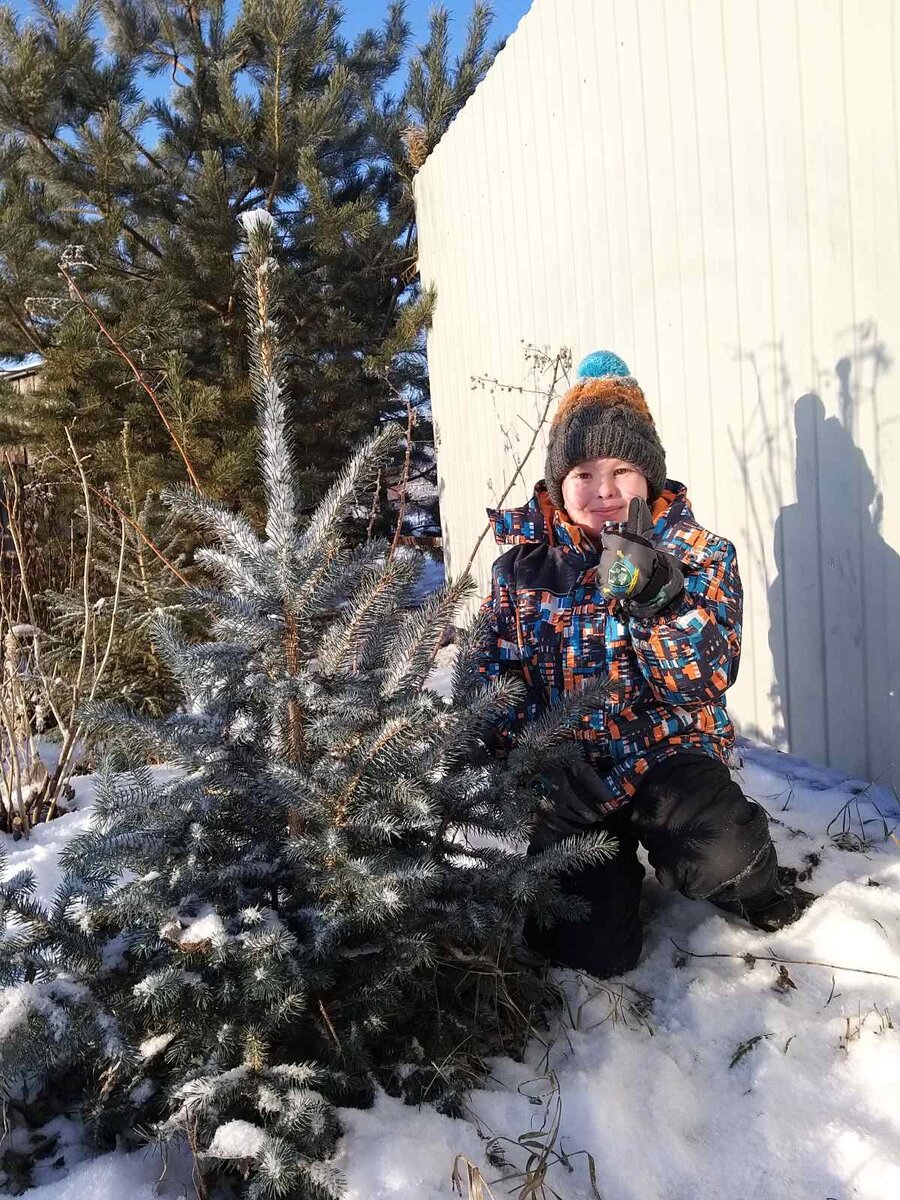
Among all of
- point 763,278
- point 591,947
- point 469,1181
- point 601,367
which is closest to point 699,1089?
point 591,947

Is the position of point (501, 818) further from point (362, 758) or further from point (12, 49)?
point (12, 49)

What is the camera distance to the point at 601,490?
1.89 metres

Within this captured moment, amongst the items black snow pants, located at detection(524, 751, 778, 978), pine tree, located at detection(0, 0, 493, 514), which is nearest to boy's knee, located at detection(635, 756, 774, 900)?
black snow pants, located at detection(524, 751, 778, 978)

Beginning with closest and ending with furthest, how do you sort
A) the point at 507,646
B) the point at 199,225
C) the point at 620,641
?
the point at 620,641
the point at 507,646
the point at 199,225

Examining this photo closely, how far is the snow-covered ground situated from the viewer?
1099 millimetres

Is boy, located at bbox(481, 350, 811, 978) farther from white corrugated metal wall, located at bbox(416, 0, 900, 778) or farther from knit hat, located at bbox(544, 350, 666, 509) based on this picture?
white corrugated metal wall, located at bbox(416, 0, 900, 778)

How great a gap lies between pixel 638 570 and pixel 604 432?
497mm

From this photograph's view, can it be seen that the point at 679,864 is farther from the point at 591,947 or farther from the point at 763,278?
the point at 763,278

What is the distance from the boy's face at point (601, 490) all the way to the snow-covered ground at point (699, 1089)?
36.2 inches

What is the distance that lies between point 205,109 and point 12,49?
1.25m

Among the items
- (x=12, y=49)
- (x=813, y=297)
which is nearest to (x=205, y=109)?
(x=12, y=49)

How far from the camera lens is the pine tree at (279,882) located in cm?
108

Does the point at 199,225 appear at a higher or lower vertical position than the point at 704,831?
higher

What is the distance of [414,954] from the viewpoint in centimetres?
122
